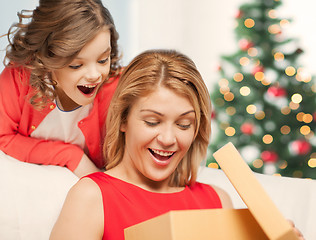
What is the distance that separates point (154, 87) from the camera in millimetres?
1195

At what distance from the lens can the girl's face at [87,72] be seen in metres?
1.29

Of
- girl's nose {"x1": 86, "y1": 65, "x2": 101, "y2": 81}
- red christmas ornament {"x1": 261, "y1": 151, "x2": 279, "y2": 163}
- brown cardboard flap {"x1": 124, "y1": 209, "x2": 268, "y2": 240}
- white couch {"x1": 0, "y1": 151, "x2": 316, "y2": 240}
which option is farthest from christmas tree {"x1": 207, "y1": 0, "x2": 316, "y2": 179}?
brown cardboard flap {"x1": 124, "y1": 209, "x2": 268, "y2": 240}

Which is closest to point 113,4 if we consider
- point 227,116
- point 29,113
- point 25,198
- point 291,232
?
point 227,116

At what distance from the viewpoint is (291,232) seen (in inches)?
32.2

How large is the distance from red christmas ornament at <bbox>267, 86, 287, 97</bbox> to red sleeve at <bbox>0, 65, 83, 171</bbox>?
1860 millimetres

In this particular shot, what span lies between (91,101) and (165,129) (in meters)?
0.34

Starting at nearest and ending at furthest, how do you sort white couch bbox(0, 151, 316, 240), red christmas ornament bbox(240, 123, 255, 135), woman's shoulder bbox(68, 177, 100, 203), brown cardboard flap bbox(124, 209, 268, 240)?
1. brown cardboard flap bbox(124, 209, 268, 240)
2. woman's shoulder bbox(68, 177, 100, 203)
3. white couch bbox(0, 151, 316, 240)
4. red christmas ornament bbox(240, 123, 255, 135)

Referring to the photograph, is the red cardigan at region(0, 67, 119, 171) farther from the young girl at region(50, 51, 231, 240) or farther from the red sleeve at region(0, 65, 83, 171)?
the young girl at region(50, 51, 231, 240)

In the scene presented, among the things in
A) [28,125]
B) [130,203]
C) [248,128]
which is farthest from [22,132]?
[248,128]

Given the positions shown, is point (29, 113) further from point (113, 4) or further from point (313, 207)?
point (113, 4)

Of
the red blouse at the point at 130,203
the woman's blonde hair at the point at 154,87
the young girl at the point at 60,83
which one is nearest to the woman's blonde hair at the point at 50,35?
the young girl at the point at 60,83

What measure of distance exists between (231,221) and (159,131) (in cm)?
34

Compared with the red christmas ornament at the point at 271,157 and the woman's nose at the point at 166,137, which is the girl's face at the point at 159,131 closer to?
the woman's nose at the point at 166,137

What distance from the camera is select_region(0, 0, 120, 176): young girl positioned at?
1279 millimetres
